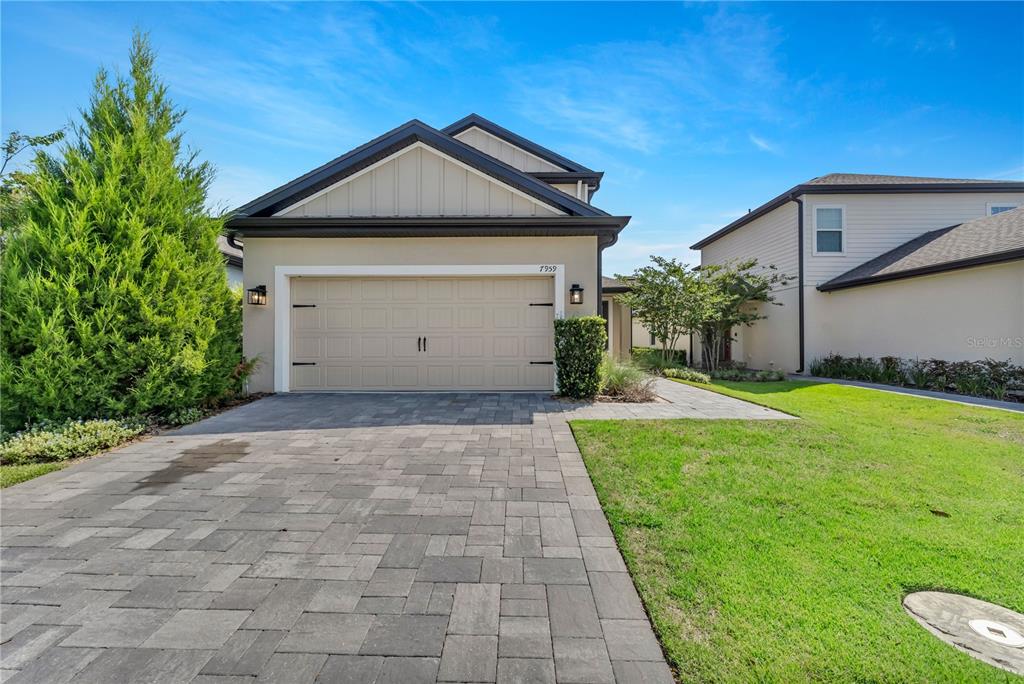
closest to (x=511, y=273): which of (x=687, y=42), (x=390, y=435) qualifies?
(x=390, y=435)

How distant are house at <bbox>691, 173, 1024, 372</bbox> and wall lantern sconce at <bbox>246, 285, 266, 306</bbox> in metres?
14.6

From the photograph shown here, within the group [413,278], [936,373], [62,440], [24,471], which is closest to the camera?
[24,471]

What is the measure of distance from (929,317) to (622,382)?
8.39 metres

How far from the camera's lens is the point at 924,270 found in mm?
9539

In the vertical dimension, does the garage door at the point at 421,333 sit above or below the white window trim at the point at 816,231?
below

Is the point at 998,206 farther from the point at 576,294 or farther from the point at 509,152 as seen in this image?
the point at 509,152

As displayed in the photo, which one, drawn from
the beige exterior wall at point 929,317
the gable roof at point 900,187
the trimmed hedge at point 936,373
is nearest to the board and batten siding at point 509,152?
the gable roof at point 900,187

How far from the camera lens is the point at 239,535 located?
2783 millimetres

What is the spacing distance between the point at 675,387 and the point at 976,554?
7135mm

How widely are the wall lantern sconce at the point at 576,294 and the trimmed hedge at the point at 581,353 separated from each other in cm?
55

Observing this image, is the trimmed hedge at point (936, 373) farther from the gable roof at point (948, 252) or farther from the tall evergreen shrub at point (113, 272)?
the tall evergreen shrub at point (113, 272)

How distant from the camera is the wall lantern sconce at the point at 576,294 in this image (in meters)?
7.81

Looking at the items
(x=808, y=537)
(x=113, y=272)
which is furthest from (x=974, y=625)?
(x=113, y=272)

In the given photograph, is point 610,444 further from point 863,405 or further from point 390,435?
point 863,405
